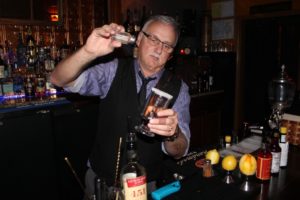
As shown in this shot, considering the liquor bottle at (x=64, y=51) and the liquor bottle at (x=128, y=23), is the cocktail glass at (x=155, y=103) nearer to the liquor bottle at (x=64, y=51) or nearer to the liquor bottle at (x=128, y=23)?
the liquor bottle at (x=64, y=51)

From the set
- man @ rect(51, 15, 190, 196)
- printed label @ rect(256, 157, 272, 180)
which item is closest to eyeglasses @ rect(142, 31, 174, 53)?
man @ rect(51, 15, 190, 196)

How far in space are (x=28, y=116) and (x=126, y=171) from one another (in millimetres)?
1953

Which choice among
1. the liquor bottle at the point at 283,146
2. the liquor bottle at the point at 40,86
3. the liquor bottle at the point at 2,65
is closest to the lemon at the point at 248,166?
the liquor bottle at the point at 283,146

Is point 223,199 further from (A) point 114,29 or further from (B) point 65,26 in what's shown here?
(B) point 65,26

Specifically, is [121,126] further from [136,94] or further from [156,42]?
[156,42]

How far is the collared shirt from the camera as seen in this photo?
145 cm

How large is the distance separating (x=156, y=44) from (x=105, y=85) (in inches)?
15.4

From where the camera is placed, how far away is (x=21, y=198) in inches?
106

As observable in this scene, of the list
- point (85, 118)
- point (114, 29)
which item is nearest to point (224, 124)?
point (85, 118)

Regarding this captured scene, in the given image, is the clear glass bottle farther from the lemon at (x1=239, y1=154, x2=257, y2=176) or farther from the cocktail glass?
the cocktail glass

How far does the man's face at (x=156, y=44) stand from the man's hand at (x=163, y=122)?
526mm

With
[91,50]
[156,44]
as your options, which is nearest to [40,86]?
[156,44]

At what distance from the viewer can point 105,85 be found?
1.66 m

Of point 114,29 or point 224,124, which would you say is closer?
point 114,29
